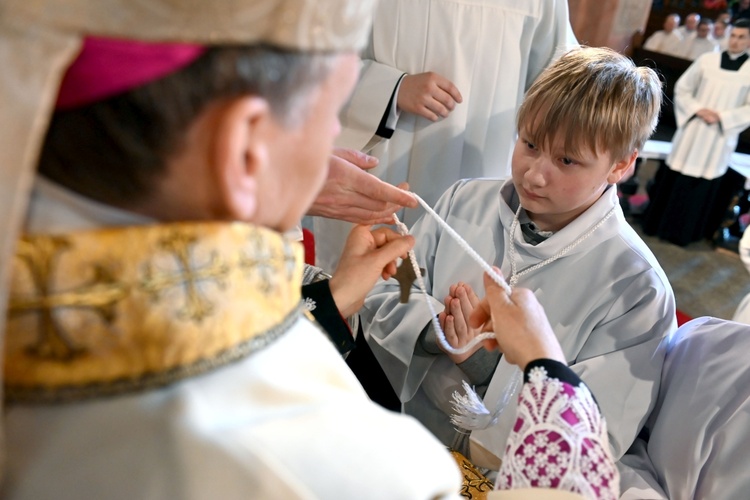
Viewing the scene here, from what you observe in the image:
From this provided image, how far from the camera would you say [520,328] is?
3.59 feet

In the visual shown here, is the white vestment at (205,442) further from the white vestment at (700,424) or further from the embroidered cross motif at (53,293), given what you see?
the white vestment at (700,424)

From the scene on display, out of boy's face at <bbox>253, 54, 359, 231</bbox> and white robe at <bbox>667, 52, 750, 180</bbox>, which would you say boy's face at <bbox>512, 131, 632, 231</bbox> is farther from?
white robe at <bbox>667, 52, 750, 180</bbox>

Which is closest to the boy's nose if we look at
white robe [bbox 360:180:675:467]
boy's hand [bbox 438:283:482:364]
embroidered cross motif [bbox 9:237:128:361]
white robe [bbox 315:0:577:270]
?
white robe [bbox 360:180:675:467]

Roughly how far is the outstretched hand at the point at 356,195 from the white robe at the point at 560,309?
0.49m

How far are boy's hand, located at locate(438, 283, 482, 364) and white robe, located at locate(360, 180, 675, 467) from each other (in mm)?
162

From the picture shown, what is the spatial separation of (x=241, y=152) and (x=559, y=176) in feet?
4.21

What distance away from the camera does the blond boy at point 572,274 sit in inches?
62.4

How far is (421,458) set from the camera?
2.02 ft

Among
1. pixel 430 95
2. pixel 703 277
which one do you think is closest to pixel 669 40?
pixel 703 277

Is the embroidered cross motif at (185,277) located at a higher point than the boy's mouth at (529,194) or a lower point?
higher

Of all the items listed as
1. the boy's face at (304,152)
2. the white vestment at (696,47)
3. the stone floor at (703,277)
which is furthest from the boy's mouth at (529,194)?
the white vestment at (696,47)

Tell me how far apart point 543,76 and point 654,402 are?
2.96 ft

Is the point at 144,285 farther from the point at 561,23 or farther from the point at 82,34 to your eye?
the point at 561,23

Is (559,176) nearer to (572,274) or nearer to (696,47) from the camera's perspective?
(572,274)
